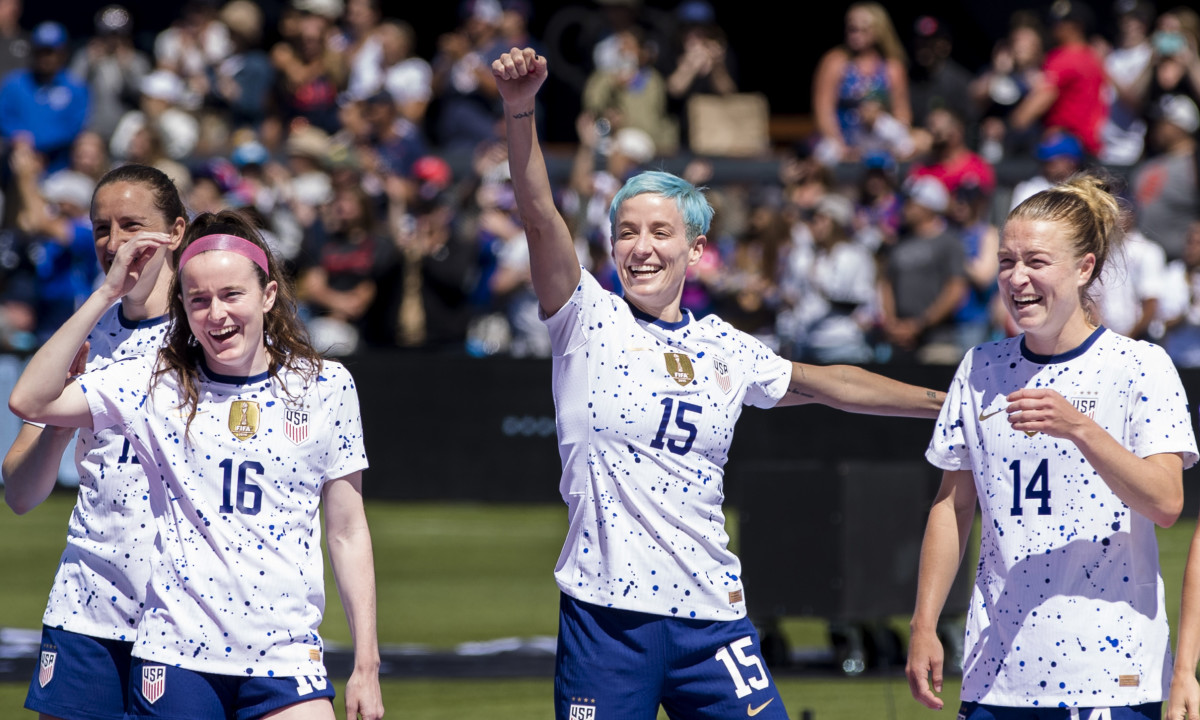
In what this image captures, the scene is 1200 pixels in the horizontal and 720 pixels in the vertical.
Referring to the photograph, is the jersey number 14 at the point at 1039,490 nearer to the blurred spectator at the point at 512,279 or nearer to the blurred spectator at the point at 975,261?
the blurred spectator at the point at 975,261

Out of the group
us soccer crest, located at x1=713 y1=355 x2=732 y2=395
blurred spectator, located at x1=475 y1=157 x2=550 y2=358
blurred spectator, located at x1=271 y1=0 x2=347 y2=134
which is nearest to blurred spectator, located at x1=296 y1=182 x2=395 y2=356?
blurred spectator, located at x1=475 y1=157 x2=550 y2=358

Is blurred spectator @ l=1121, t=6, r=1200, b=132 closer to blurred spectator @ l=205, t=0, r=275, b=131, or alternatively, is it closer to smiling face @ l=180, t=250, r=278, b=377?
blurred spectator @ l=205, t=0, r=275, b=131

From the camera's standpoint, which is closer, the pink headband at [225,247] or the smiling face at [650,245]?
the pink headband at [225,247]

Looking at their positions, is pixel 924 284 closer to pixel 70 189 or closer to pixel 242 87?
pixel 70 189

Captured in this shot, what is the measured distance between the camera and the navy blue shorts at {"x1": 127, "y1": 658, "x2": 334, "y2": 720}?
13.6 ft

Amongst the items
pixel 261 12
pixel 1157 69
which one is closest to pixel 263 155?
pixel 261 12

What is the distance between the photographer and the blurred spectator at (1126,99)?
14.6 meters

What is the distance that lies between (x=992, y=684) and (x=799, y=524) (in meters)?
4.44

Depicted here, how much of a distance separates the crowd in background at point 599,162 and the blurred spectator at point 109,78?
0.02 m

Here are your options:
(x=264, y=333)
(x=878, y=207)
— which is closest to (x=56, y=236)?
(x=878, y=207)

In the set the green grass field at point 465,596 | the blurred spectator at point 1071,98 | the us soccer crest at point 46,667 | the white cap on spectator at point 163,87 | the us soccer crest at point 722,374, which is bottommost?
the green grass field at point 465,596

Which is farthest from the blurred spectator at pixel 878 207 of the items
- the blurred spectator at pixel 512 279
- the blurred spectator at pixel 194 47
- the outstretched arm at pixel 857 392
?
the outstretched arm at pixel 857 392

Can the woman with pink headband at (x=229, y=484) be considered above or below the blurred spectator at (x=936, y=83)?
below

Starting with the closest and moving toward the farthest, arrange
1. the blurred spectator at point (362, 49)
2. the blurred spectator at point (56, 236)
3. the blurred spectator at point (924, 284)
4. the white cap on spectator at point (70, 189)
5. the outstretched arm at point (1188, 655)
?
the outstretched arm at point (1188, 655) → the blurred spectator at point (924, 284) → the blurred spectator at point (56, 236) → the white cap on spectator at point (70, 189) → the blurred spectator at point (362, 49)
